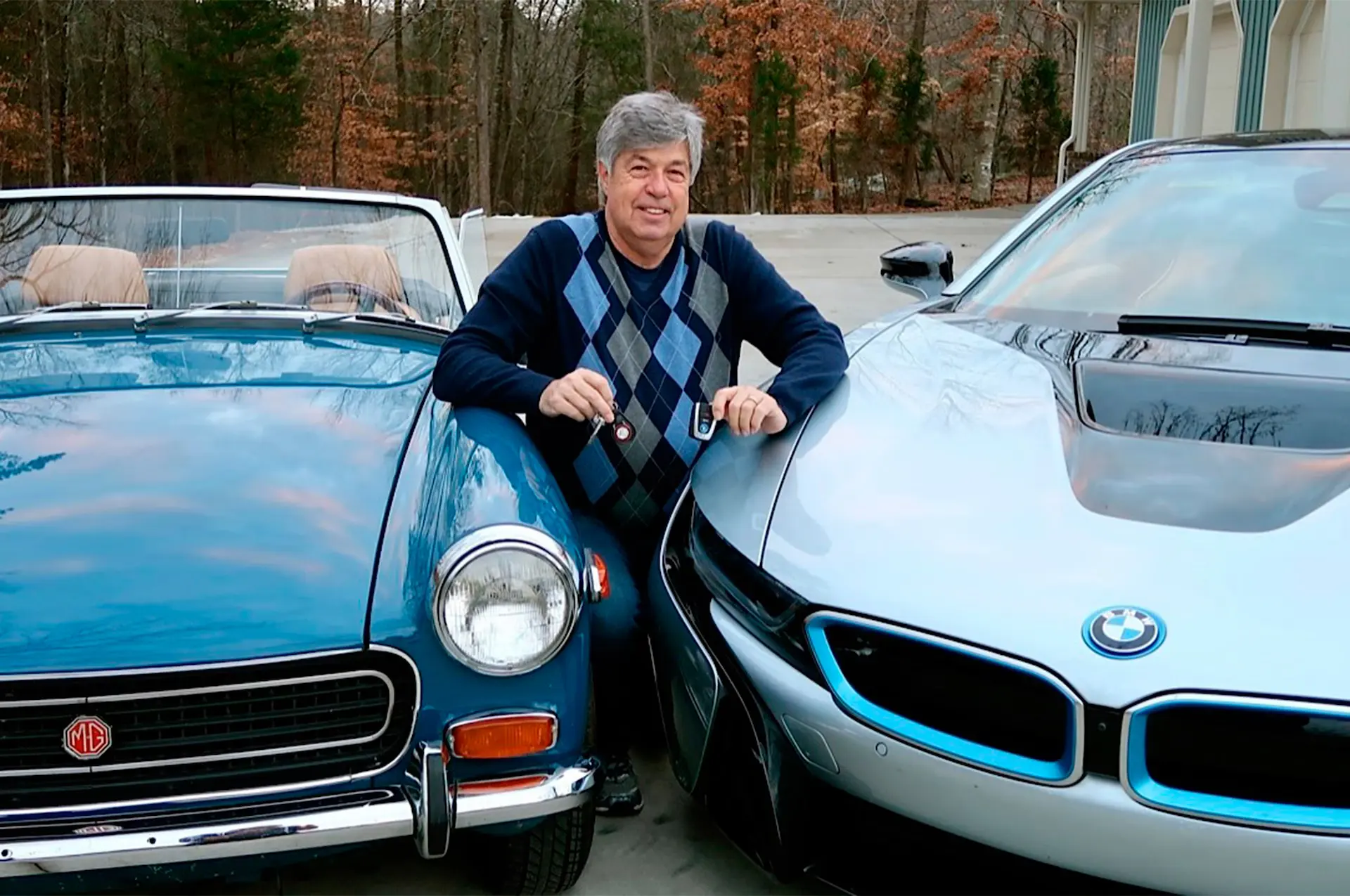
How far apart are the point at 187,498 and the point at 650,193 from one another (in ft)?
3.93

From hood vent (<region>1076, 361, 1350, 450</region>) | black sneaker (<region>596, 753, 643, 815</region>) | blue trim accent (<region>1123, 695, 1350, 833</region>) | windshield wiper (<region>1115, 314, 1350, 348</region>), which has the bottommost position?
black sneaker (<region>596, 753, 643, 815</region>)

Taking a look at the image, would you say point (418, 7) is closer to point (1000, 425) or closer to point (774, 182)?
point (774, 182)

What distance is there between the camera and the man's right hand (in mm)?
2352

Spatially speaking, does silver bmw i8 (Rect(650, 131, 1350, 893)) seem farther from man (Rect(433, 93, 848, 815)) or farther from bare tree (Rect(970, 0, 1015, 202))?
bare tree (Rect(970, 0, 1015, 202))

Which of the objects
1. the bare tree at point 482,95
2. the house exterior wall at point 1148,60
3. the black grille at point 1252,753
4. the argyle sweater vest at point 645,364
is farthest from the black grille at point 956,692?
the bare tree at point 482,95

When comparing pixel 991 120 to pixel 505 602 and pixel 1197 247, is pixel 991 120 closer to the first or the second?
pixel 1197 247

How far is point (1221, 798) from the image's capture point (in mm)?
1557

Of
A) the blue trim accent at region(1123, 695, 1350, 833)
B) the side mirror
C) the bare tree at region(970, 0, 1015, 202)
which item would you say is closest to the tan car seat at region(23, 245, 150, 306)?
the side mirror

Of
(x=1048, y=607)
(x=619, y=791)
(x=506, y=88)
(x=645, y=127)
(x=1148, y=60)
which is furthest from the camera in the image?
(x=506, y=88)

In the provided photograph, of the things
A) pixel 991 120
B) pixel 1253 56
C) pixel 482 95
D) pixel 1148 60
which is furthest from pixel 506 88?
pixel 1253 56

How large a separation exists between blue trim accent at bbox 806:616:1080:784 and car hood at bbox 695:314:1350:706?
0.08ft

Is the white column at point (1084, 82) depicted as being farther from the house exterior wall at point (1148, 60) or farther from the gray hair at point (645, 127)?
the gray hair at point (645, 127)

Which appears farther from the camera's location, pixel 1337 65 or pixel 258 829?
pixel 1337 65

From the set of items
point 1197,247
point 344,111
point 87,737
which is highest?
point 344,111
